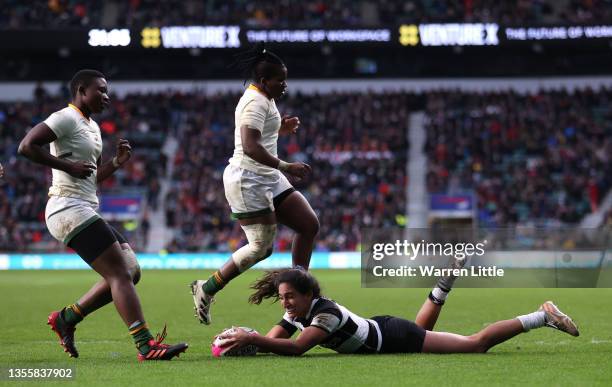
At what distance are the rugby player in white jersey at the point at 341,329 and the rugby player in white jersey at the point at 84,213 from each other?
726mm

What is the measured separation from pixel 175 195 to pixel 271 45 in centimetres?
727

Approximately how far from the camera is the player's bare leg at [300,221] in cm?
935

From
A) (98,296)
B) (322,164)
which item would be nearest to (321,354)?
(98,296)

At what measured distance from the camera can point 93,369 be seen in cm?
726

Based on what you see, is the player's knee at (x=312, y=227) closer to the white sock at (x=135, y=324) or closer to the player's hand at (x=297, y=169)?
the player's hand at (x=297, y=169)

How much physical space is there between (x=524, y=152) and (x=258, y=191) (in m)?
29.0

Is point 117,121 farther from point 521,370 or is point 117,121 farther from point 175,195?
point 521,370

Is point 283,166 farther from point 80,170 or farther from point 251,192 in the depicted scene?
point 80,170

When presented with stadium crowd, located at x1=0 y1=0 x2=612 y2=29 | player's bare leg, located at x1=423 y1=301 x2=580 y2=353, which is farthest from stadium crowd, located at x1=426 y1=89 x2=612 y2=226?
player's bare leg, located at x1=423 y1=301 x2=580 y2=353

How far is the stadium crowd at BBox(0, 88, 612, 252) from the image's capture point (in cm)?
3422

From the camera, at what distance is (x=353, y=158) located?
121 ft

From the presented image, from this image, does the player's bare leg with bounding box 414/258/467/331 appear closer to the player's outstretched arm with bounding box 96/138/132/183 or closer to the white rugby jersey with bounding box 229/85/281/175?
the white rugby jersey with bounding box 229/85/281/175

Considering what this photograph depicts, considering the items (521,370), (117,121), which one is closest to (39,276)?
(117,121)

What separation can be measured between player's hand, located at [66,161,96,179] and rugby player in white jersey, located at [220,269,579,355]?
62.2 inches
